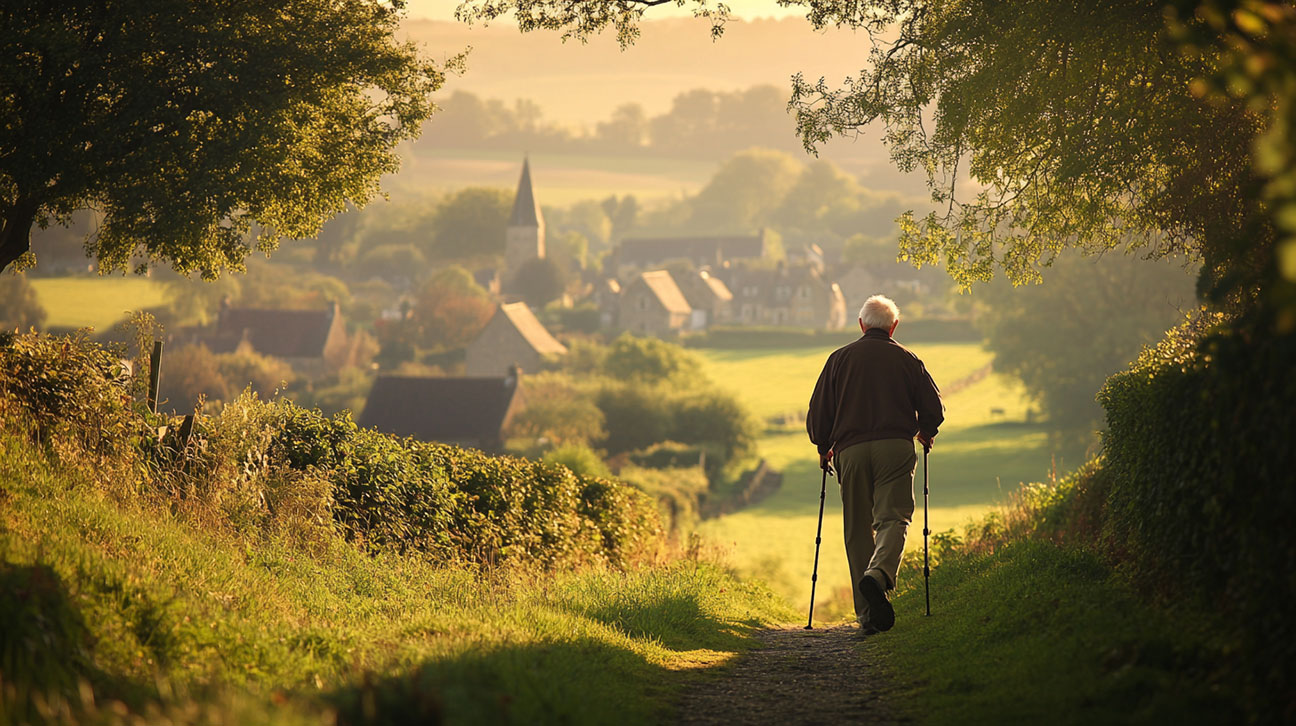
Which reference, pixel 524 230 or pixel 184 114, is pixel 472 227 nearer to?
pixel 524 230

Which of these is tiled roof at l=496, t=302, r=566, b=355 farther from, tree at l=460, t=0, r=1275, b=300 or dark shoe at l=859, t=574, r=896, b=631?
dark shoe at l=859, t=574, r=896, b=631

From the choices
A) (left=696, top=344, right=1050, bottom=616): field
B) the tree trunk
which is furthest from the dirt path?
the tree trunk

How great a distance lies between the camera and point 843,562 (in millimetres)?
38156

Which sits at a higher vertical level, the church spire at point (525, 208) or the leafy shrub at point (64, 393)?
the church spire at point (525, 208)

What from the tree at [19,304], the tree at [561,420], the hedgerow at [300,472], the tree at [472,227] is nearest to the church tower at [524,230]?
the tree at [472,227]

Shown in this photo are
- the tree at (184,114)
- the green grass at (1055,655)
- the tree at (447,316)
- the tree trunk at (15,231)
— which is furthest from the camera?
the tree at (447,316)

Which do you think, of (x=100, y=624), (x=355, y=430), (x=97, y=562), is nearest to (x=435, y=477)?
(x=355, y=430)

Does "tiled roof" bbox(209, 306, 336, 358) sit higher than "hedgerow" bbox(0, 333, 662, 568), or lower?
lower

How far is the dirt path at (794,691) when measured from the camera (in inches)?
242

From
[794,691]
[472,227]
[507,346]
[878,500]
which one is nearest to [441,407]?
[507,346]

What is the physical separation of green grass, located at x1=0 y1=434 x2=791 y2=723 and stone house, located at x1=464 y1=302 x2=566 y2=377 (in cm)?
7165

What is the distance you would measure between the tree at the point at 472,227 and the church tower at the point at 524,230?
155 inches

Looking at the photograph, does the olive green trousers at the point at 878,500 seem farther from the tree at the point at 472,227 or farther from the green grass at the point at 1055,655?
the tree at the point at 472,227

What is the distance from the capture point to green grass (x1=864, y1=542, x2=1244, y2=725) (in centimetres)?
498
